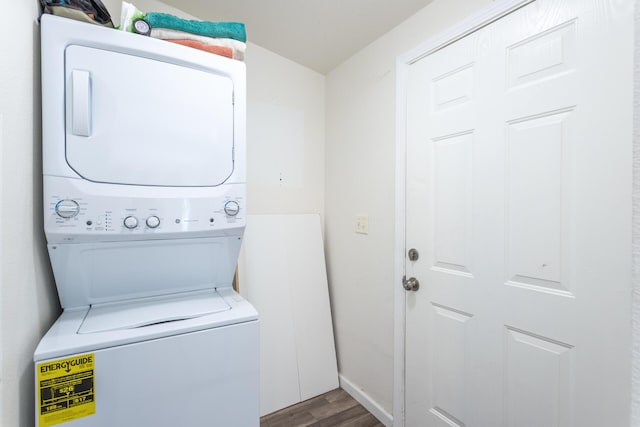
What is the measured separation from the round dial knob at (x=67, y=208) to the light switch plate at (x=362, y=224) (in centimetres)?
149

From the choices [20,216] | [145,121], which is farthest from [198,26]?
[20,216]

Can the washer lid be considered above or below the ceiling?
below

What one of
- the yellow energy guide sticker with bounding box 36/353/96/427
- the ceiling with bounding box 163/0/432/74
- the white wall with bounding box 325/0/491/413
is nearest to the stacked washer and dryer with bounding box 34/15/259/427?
the yellow energy guide sticker with bounding box 36/353/96/427

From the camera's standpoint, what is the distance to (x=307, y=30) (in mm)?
1794

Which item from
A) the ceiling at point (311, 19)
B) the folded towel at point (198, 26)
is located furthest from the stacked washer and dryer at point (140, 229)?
the ceiling at point (311, 19)

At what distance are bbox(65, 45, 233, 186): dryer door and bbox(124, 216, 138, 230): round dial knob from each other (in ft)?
0.40

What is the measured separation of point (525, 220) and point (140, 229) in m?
1.45

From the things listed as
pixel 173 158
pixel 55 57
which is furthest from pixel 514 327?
pixel 55 57

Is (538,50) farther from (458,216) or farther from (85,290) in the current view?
(85,290)

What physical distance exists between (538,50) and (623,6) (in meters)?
0.24

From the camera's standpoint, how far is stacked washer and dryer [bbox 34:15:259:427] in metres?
0.87

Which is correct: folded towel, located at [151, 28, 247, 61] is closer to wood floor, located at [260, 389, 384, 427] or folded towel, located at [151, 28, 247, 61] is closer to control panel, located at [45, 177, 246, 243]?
control panel, located at [45, 177, 246, 243]

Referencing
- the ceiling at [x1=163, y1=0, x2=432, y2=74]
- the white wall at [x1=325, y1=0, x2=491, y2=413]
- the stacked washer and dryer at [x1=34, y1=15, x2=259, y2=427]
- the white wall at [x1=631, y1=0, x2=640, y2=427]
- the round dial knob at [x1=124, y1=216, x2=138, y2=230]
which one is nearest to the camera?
the white wall at [x1=631, y1=0, x2=640, y2=427]

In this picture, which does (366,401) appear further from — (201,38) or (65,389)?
(201,38)
